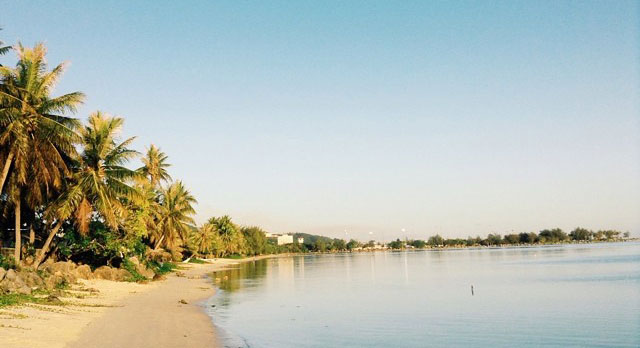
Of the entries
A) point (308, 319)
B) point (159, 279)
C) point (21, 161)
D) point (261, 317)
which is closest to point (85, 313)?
point (261, 317)

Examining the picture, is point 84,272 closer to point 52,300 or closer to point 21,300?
point 52,300

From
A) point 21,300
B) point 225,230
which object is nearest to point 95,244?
point 21,300

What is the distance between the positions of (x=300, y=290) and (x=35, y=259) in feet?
67.8

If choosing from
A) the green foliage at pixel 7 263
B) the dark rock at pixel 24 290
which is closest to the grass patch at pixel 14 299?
the dark rock at pixel 24 290

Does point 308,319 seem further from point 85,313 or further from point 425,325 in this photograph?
point 85,313

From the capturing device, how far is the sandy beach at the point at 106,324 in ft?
47.8

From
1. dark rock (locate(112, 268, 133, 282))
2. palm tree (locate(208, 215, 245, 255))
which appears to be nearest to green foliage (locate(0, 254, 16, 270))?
dark rock (locate(112, 268, 133, 282))

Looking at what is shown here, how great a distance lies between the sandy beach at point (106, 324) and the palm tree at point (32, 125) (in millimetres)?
7865

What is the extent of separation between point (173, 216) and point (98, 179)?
3288 centimetres

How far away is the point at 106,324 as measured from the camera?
1844cm

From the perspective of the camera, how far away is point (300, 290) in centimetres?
4166

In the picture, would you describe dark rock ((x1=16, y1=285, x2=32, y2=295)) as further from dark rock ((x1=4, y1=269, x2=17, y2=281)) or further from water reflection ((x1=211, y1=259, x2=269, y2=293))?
water reflection ((x1=211, y1=259, x2=269, y2=293))

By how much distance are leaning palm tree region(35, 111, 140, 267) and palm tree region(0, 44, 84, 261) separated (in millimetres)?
1888

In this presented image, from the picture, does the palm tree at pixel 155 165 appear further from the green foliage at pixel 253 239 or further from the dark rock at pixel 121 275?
the green foliage at pixel 253 239
